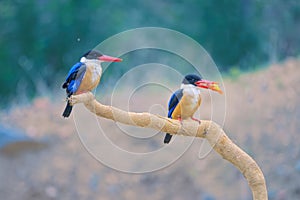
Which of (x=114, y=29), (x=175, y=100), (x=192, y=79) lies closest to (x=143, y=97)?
(x=114, y=29)

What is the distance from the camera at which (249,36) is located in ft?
39.8

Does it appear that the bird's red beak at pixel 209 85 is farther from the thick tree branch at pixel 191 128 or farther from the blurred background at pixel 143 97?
the blurred background at pixel 143 97

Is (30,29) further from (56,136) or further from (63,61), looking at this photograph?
(56,136)

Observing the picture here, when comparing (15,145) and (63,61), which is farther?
(63,61)

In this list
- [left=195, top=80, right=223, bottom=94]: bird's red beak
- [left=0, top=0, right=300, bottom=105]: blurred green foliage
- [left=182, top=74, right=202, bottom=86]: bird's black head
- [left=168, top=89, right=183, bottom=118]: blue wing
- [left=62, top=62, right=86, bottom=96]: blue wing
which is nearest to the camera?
[left=195, top=80, right=223, bottom=94]: bird's red beak

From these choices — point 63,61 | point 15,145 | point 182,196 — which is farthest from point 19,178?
point 63,61

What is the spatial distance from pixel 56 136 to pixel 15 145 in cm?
51

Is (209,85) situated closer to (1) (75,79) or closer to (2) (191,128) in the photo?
(2) (191,128)

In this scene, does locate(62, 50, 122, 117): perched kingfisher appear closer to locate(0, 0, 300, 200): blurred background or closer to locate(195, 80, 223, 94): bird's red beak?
locate(195, 80, 223, 94): bird's red beak

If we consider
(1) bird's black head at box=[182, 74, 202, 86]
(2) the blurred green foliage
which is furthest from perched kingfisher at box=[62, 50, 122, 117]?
(2) the blurred green foliage

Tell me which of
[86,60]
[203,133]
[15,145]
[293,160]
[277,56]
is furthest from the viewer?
[277,56]

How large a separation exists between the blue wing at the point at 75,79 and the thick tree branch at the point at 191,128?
2.7 inches

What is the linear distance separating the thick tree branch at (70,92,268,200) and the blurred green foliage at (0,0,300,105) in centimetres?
784

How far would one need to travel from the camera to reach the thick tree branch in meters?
3.29
